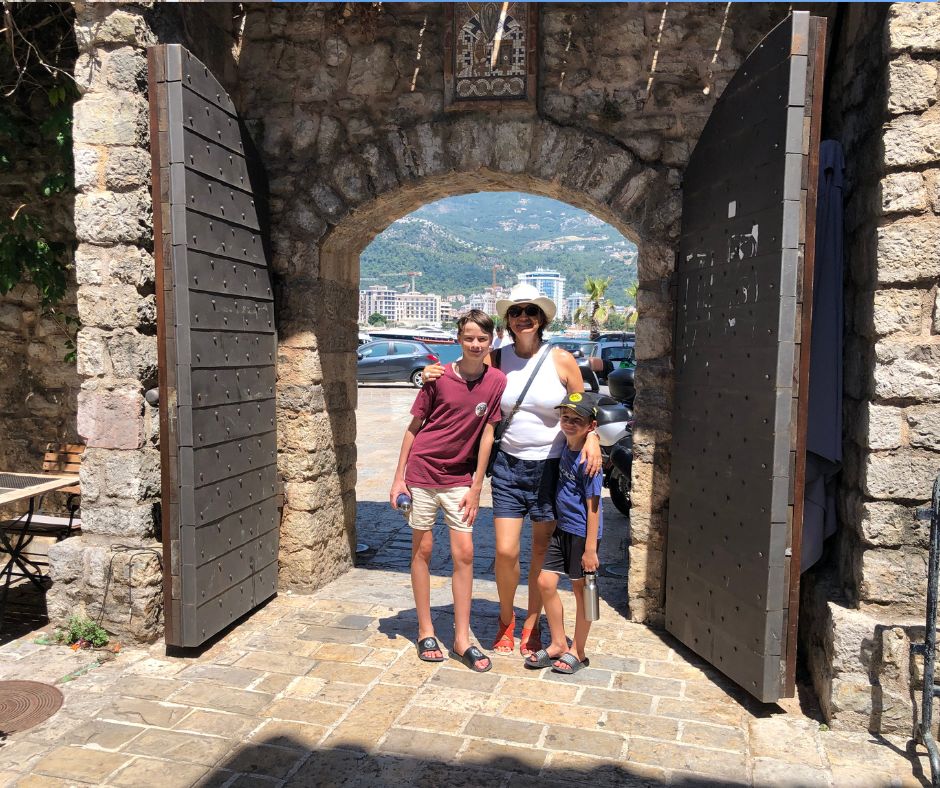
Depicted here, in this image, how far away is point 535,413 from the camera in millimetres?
3668

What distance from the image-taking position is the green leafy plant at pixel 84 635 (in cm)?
397

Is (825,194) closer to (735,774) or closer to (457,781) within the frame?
(735,774)

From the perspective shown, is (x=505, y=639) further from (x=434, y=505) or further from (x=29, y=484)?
(x=29, y=484)

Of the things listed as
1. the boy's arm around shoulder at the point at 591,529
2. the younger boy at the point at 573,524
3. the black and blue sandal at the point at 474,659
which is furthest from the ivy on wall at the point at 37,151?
the boy's arm around shoulder at the point at 591,529

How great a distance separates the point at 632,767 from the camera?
2889 mm

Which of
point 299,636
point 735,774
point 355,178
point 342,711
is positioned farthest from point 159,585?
point 735,774

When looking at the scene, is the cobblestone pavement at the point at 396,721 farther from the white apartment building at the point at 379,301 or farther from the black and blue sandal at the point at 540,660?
the white apartment building at the point at 379,301

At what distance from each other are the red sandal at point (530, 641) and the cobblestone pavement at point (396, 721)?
20 centimetres

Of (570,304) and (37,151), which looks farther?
(570,304)

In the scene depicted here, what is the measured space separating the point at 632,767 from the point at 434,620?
1.75 m

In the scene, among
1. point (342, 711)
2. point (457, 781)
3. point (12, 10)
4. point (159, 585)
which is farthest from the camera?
point (12, 10)

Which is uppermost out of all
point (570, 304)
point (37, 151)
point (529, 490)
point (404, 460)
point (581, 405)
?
point (570, 304)

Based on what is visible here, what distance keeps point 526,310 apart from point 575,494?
2.85 feet

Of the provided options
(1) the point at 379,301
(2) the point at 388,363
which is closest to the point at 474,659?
(2) the point at 388,363
